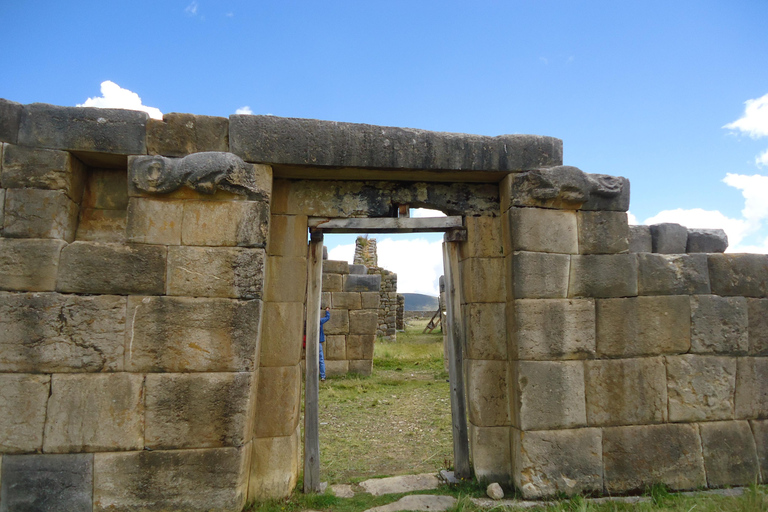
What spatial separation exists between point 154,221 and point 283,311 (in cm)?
132

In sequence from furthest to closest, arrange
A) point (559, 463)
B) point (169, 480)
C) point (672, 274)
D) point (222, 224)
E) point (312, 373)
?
1. point (312, 373)
2. point (672, 274)
3. point (559, 463)
4. point (222, 224)
5. point (169, 480)

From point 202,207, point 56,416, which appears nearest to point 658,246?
point 202,207

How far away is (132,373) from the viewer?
3.52 meters

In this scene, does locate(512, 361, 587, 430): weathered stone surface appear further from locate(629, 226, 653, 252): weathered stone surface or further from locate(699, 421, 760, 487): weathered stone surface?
locate(629, 226, 653, 252): weathered stone surface

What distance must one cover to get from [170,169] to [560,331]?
143 inches

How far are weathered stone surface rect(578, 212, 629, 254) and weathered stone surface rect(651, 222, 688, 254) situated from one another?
1.91 ft

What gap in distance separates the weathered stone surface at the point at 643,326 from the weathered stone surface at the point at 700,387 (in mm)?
164

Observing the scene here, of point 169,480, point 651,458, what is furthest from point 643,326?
point 169,480

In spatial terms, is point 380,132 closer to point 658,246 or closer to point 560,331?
point 560,331

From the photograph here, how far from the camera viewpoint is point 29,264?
11.4ft

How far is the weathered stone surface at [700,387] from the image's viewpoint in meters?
4.16

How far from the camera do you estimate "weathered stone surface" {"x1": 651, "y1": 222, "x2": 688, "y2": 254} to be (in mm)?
4603

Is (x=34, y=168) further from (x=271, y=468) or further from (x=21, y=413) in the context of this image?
(x=271, y=468)

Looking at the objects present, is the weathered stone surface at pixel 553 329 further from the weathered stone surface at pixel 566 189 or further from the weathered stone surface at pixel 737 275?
the weathered stone surface at pixel 737 275
